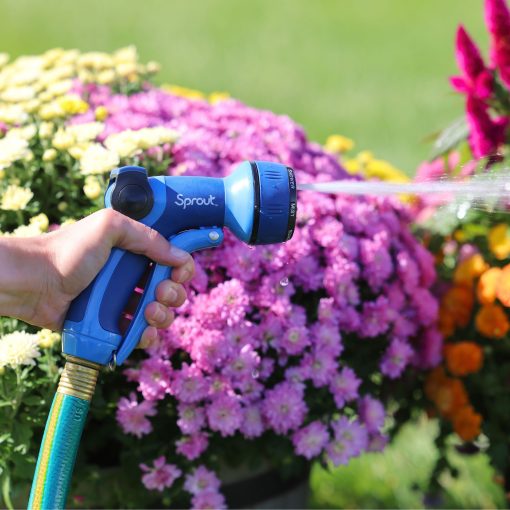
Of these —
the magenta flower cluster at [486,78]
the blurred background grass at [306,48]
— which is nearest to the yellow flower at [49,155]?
the magenta flower cluster at [486,78]

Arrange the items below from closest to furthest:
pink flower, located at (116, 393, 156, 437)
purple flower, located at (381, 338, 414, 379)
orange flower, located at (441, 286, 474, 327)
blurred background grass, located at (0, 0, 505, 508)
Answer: pink flower, located at (116, 393, 156, 437) → purple flower, located at (381, 338, 414, 379) → orange flower, located at (441, 286, 474, 327) → blurred background grass, located at (0, 0, 505, 508)

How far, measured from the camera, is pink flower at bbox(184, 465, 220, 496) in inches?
75.2

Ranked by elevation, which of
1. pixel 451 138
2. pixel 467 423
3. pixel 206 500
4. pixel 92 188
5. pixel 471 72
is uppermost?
pixel 471 72

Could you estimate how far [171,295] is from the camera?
1555 mm

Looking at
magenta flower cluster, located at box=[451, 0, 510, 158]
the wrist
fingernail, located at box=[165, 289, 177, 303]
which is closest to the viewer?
the wrist

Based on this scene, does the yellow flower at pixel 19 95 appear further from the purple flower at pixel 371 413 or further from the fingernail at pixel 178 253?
the purple flower at pixel 371 413

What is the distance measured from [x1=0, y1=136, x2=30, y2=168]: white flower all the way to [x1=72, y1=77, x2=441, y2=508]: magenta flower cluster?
10.4 inches

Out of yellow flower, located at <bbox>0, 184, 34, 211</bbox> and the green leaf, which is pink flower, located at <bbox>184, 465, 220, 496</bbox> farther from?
the green leaf

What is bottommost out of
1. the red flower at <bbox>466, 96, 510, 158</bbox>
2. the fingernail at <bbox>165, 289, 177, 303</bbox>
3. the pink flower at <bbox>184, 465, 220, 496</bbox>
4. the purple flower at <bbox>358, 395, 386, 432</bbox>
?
the pink flower at <bbox>184, 465, 220, 496</bbox>

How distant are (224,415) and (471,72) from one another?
1103 mm

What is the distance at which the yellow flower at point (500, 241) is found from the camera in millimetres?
2568

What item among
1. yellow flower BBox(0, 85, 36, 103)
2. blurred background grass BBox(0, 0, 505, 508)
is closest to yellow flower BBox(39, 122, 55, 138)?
yellow flower BBox(0, 85, 36, 103)

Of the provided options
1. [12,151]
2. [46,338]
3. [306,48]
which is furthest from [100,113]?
[306,48]

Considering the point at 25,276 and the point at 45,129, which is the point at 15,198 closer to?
the point at 45,129
